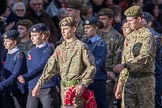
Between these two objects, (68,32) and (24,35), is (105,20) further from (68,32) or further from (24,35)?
(68,32)

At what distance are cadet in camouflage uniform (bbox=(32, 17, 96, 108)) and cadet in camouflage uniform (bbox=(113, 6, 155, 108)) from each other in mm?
646

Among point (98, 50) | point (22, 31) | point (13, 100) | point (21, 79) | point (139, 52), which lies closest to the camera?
point (139, 52)

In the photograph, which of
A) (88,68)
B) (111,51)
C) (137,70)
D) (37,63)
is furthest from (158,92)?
(88,68)

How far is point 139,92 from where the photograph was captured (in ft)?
31.9

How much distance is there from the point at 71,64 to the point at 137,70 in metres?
1.00

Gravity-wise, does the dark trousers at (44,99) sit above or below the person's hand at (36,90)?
below

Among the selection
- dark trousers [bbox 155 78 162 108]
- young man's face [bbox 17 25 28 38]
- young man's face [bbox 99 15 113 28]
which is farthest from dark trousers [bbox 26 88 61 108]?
young man's face [bbox 99 15 113 28]

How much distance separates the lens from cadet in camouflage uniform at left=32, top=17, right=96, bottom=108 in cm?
905

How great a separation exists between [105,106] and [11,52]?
Result: 5.45 ft

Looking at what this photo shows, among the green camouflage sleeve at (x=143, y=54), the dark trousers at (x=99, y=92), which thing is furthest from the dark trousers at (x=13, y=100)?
the green camouflage sleeve at (x=143, y=54)

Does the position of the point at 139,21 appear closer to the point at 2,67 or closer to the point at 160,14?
the point at 2,67

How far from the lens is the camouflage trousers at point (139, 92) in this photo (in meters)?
9.70

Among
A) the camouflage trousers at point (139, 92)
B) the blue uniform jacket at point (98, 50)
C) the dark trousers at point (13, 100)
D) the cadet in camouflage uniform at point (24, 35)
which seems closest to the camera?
the camouflage trousers at point (139, 92)

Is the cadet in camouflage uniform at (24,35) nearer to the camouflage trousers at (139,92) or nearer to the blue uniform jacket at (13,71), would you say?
the blue uniform jacket at (13,71)
